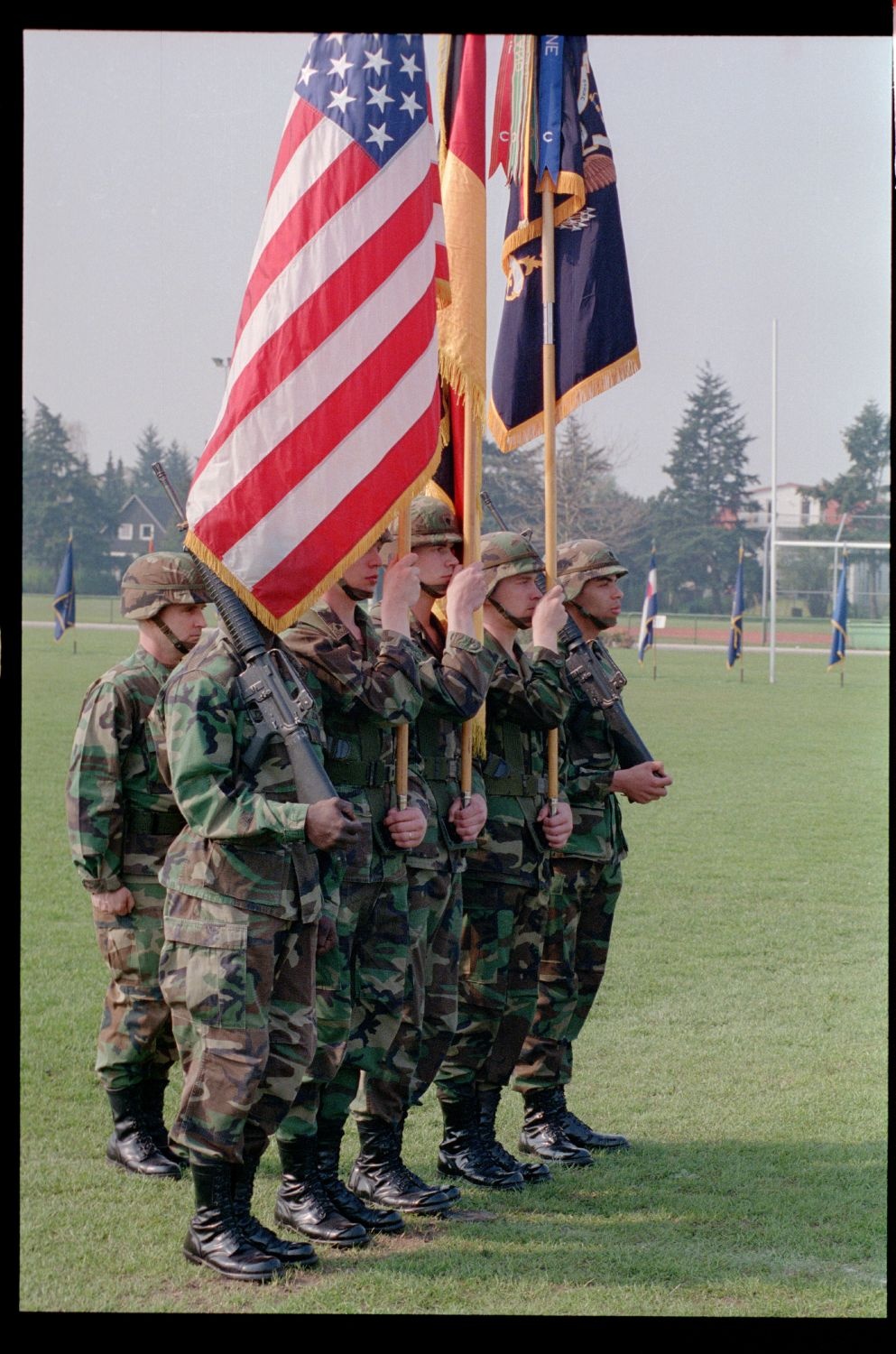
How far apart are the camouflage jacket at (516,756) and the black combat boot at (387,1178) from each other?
96cm

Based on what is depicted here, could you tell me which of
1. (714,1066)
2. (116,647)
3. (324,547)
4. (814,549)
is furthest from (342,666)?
(814,549)

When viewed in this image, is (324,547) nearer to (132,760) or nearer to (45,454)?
(132,760)

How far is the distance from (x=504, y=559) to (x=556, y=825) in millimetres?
957

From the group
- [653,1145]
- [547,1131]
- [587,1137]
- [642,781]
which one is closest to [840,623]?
[642,781]

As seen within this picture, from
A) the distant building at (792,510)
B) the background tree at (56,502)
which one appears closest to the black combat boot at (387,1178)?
the background tree at (56,502)

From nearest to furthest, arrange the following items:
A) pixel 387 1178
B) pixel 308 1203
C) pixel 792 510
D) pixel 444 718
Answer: pixel 308 1203, pixel 387 1178, pixel 444 718, pixel 792 510

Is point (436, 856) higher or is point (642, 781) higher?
point (642, 781)

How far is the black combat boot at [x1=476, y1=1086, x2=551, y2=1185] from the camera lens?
586 cm

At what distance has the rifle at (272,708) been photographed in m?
4.68

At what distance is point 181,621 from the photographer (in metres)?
5.87

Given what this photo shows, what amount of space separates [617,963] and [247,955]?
18.2 feet

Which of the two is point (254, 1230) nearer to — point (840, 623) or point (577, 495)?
point (840, 623)

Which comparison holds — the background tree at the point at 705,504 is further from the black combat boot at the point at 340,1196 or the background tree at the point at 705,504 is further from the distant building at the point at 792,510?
the black combat boot at the point at 340,1196

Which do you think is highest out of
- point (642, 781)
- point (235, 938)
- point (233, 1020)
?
point (642, 781)
